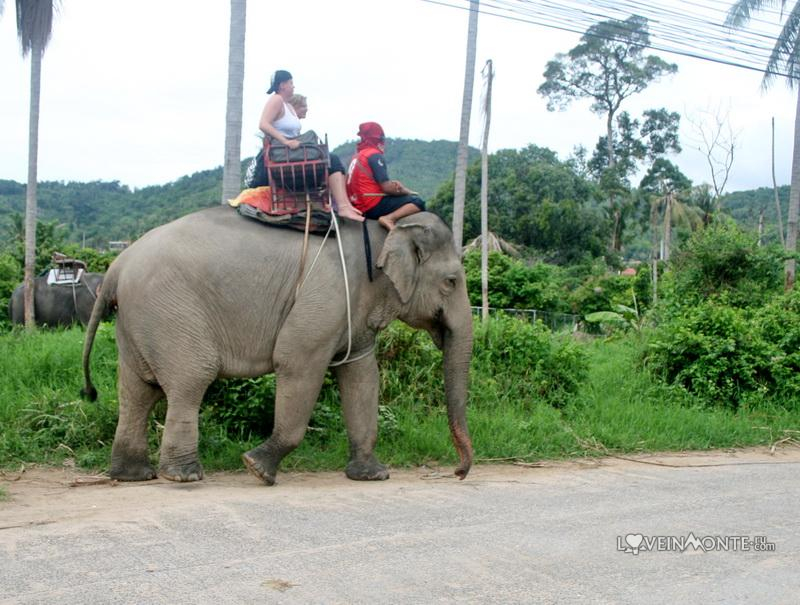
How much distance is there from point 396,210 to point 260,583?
139 inches

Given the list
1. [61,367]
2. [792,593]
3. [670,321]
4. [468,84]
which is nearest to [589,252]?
[468,84]

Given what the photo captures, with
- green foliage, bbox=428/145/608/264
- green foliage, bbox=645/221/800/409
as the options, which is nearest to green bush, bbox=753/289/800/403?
green foliage, bbox=645/221/800/409

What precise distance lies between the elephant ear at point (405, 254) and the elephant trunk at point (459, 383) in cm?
51

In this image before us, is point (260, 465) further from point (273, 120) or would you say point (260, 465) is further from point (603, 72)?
point (603, 72)

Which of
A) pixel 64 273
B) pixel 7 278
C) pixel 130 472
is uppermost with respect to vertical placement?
pixel 64 273

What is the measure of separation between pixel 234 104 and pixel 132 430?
13.2ft

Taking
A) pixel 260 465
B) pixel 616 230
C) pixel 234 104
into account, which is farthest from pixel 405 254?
pixel 616 230

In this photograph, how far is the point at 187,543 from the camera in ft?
14.2

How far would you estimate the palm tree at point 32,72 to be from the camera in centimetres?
1497

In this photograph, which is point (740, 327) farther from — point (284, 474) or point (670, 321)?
point (284, 474)

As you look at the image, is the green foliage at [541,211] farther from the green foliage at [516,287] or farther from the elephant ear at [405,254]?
the elephant ear at [405,254]

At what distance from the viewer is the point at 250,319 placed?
6.22 metres

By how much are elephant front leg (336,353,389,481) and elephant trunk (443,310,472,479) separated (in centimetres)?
57

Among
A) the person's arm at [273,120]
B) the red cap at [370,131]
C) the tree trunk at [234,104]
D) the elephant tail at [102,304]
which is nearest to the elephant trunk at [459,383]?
the red cap at [370,131]
